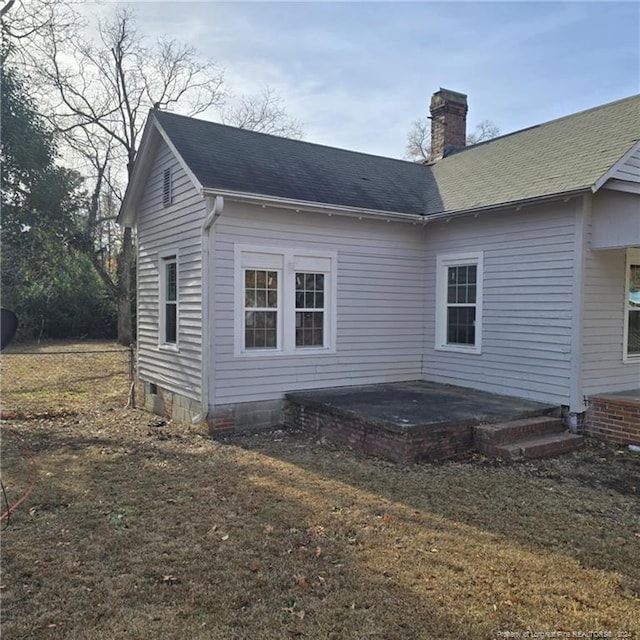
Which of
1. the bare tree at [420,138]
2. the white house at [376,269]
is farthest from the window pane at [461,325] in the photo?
the bare tree at [420,138]

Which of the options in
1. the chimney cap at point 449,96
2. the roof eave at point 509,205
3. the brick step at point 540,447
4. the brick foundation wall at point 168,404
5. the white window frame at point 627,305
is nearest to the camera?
the brick step at point 540,447

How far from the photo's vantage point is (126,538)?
406 centimetres

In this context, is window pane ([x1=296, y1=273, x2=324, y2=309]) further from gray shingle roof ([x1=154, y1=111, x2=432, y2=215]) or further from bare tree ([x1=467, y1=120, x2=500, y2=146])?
bare tree ([x1=467, y1=120, x2=500, y2=146])

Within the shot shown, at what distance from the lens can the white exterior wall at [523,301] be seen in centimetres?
738

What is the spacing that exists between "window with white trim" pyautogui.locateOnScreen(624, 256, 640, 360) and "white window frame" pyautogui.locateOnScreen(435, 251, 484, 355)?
7.04ft

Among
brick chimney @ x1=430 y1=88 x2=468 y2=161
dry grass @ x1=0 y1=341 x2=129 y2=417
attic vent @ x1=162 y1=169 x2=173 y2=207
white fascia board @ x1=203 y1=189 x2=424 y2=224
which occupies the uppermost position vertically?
brick chimney @ x1=430 y1=88 x2=468 y2=161

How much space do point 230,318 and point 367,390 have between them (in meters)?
2.64

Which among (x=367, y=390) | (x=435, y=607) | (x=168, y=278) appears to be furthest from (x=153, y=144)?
(x=435, y=607)

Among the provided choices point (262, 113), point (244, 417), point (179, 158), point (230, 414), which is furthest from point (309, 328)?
point (262, 113)

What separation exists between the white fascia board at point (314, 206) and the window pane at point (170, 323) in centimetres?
260

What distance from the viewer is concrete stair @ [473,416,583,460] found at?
6371mm

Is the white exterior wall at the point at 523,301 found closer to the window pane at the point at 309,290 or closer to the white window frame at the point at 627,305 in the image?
the white window frame at the point at 627,305

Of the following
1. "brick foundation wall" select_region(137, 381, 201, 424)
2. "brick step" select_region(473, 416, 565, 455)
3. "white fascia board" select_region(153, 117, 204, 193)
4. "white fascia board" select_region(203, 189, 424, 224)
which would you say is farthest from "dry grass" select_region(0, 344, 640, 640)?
"white fascia board" select_region(153, 117, 204, 193)

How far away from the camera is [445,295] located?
9414 mm
